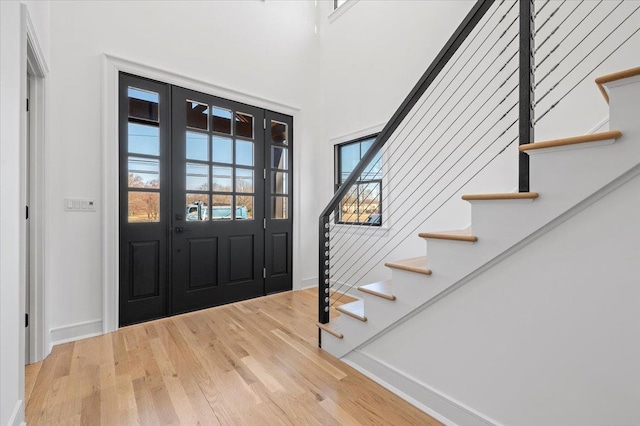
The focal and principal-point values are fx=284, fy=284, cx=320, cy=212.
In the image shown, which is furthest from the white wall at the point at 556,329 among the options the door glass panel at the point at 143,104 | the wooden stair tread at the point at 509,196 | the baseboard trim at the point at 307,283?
the door glass panel at the point at 143,104

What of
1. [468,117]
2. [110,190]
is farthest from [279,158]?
[468,117]

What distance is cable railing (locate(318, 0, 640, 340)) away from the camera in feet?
4.85

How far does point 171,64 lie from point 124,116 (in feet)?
2.52

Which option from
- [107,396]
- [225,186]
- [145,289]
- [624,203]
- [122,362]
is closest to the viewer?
[624,203]

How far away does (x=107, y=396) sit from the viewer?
1.75 m

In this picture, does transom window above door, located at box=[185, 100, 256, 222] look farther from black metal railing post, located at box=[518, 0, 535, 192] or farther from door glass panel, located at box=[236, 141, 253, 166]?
black metal railing post, located at box=[518, 0, 535, 192]

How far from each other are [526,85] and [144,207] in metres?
3.21

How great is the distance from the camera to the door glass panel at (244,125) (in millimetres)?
3520

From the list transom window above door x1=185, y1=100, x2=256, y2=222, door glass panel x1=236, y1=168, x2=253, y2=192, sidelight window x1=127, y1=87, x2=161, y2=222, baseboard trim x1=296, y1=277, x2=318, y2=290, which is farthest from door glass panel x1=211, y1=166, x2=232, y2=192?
baseboard trim x1=296, y1=277, x2=318, y2=290

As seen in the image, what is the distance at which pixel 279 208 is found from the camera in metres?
3.92

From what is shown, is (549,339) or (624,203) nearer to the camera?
(624,203)

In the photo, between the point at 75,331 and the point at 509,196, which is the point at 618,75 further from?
the point at 75,331

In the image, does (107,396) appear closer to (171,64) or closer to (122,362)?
(122,362)

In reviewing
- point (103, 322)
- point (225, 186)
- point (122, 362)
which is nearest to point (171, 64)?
point (225, 186)
